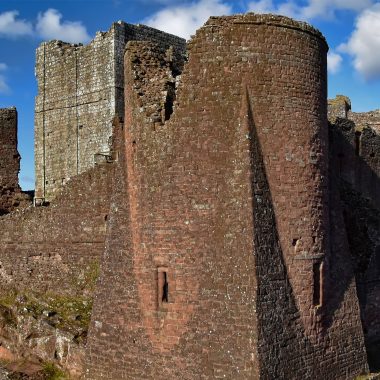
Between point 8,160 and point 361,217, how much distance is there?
36.4ft

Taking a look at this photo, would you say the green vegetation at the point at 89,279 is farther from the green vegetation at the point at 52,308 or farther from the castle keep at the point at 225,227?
the castle keep at the point at 225,227

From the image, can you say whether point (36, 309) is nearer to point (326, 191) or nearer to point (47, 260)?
point (47, 260)

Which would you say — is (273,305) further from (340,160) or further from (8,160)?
(8,160)

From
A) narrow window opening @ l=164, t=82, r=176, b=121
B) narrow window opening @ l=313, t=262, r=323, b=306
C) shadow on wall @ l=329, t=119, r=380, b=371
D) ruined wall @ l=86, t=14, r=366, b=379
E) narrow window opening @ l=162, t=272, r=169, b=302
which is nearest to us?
ruined wall @ l=86, t=14, r=366, b=379

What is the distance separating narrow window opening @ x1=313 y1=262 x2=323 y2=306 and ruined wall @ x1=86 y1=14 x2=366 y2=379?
0.03 m

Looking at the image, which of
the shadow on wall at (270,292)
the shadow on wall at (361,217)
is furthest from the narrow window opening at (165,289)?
the shadow on wall at (361,217)

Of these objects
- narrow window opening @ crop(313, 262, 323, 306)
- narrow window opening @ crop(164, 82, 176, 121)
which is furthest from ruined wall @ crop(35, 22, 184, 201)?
narrow window opening @ crop(313, 262, 323, 306)

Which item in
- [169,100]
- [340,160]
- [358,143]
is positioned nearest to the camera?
[169,100]

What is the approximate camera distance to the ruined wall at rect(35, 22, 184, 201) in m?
21.7

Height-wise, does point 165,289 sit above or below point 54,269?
below

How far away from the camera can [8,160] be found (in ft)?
66.6

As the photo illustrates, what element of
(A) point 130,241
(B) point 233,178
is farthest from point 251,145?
(A) point 130,241

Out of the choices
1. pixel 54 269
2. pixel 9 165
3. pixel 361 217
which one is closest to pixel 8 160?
pixel 9 165

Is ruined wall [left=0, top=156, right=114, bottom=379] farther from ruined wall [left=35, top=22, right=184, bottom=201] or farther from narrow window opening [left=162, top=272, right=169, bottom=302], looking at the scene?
ruined wall [left=35, top=22, right=184, bottom=201]
